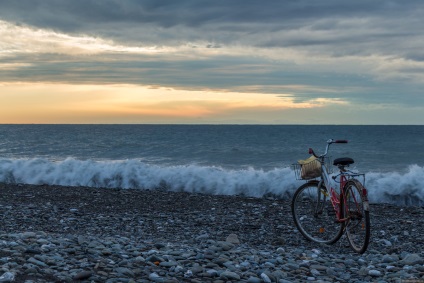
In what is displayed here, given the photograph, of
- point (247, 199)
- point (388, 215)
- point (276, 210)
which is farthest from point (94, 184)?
point (388, 215)

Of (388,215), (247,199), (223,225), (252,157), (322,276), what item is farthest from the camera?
(252,157)

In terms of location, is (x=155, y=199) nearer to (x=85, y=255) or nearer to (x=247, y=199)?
(x=247, y=199)

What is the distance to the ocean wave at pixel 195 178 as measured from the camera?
1563cm

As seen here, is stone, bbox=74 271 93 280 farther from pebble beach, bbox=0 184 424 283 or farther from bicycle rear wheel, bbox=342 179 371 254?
bicycle rear wheel, bbox=342 179 371 254

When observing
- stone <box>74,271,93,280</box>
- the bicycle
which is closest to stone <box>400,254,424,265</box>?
the bicycle

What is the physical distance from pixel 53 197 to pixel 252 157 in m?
25.6

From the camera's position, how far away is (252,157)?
128ft

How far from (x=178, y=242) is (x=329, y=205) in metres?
2.78

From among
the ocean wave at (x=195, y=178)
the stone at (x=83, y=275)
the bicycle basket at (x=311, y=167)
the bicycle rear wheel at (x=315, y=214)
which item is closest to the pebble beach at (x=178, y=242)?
the stone at (x=83, y=275)

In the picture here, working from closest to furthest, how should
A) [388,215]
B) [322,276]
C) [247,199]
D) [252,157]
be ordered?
1. [322,276]
2. [388,215]
3. [247,199]
4. [252,157]

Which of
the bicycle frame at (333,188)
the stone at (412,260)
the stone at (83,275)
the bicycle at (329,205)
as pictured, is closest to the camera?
the stone at (83,275)

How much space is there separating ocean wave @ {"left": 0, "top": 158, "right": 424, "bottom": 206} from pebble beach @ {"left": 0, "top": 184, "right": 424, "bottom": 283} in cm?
237

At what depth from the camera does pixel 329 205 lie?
29.8 feet

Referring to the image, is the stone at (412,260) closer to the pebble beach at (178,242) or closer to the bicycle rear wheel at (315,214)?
the pebble beach at (178,242)
